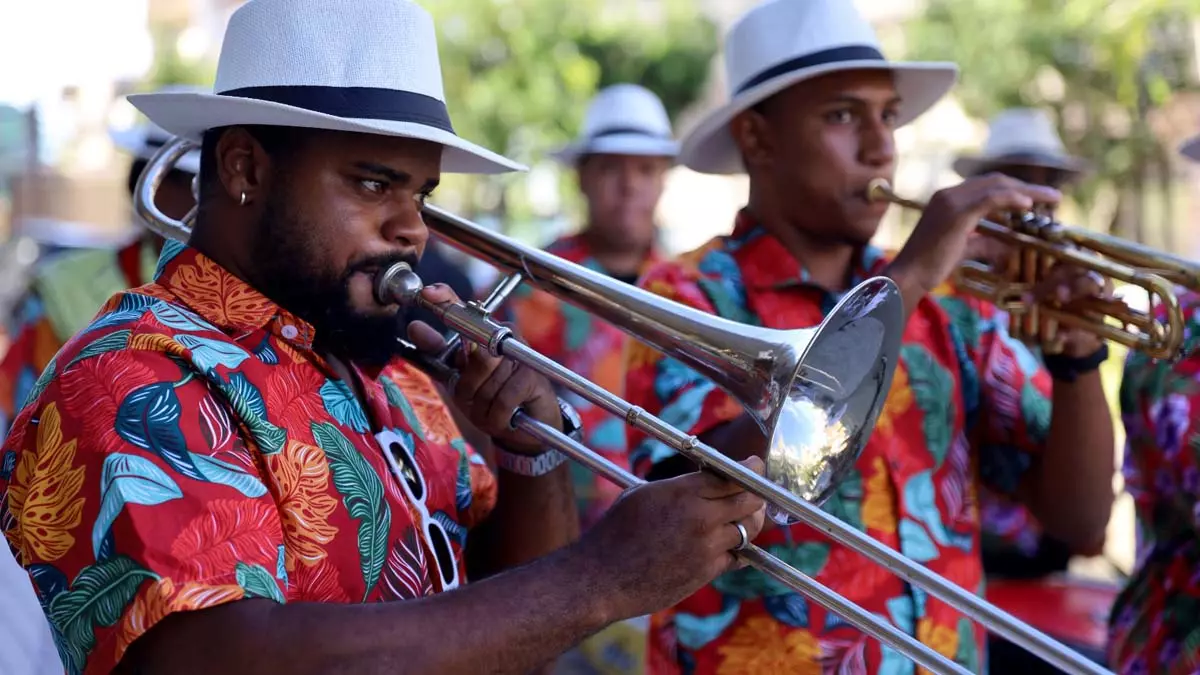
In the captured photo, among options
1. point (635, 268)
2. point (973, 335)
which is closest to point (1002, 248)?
point (973, 335)

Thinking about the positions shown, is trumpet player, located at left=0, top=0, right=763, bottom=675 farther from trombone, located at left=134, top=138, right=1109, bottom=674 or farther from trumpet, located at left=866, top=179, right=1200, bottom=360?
trumpet, located at left=866, top=179, right=1200, bottom=360

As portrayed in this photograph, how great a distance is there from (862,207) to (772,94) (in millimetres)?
338

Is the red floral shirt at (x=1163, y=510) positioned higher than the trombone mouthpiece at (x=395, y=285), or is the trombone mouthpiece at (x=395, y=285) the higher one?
the trombone mouthpiece at (x=395, y=285)

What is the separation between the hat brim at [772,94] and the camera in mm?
2742

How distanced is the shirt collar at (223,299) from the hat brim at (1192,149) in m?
2.43

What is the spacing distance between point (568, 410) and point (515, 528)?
0.78 ft

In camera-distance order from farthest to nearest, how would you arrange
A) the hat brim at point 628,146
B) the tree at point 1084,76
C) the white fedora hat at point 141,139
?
1. the tree at point 1084,76
2. the hat brim at point 628,146
3. the white fedora hat at point 141,139

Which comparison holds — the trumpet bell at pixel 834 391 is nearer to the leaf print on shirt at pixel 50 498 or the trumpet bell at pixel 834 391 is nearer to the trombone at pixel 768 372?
the trombone at pixel 768 372

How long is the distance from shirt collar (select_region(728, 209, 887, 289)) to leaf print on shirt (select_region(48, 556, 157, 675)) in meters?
1.55

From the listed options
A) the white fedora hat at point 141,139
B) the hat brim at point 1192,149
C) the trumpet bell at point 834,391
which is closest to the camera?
the trumpet bell at point 834,391

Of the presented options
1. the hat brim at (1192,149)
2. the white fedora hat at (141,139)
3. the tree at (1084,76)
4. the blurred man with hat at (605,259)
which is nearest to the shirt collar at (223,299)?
the white fedora hat at (141,139)

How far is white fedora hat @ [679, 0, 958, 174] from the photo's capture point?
275 centimetres

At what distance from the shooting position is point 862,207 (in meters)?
2.71

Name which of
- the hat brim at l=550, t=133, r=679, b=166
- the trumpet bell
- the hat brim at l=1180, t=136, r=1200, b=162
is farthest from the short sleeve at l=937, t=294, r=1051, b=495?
the hat brim at l=550, t=133, r=679, b=166
